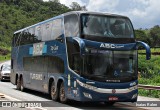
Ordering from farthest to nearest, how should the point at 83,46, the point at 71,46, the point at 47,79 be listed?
the point at 47,79
the point at 71,46
the point at 83,46

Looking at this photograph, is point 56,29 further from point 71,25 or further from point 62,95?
point 62,95

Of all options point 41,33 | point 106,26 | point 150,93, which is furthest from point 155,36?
point 106,26

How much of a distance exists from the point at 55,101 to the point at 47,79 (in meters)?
1.36

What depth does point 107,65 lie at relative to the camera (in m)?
14.1

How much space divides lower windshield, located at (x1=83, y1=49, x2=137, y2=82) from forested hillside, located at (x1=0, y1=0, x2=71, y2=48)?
111533 mm

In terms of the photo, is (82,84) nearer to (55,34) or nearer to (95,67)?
(95,67)

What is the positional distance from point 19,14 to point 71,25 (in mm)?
133542

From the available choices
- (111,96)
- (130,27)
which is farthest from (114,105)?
(130,27)

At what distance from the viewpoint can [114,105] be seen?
52.7 ft

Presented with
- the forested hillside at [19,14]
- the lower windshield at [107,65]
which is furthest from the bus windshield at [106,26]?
the forested hillside at [19,14]

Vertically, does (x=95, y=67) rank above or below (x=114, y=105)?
above

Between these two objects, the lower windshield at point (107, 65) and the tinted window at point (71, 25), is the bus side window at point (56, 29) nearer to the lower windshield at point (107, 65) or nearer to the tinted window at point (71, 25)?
the tinted window at point (71, 25)

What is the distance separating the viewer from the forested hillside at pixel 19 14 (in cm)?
12975

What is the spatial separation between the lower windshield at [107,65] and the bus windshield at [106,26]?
0.73 metres
